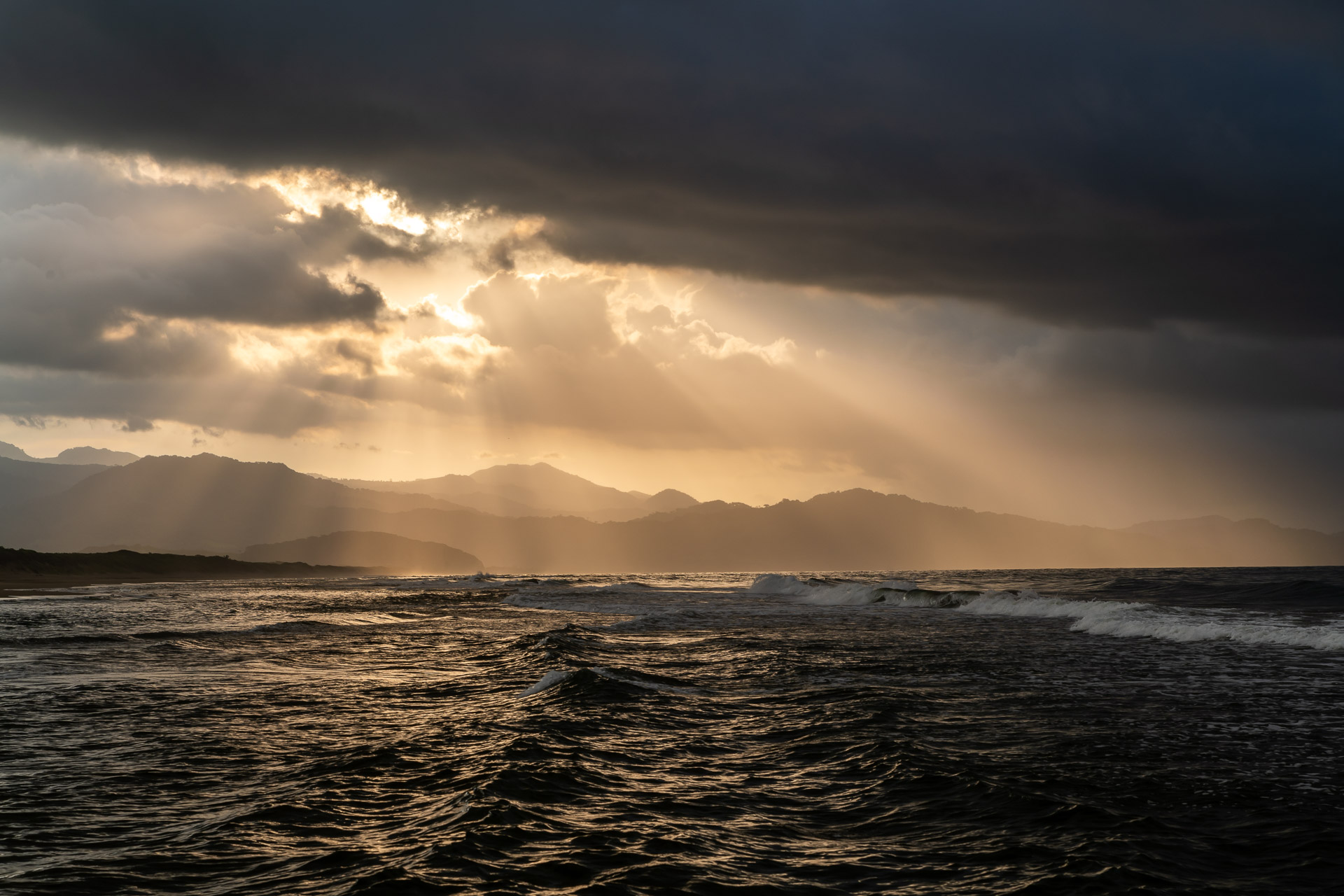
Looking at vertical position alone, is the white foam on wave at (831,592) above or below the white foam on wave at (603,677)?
below

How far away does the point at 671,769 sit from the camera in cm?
1245

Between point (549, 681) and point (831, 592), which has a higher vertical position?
point (549, 681)

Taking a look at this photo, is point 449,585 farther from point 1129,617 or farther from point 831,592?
point 1129,617

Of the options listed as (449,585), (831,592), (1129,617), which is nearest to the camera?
(1129,617)

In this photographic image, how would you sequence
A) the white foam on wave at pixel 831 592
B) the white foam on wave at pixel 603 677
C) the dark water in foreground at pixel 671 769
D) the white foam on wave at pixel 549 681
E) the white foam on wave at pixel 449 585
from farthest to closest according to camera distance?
1. the white foam on wave at pixel 449 585
2. the white foam on wave at pixel 831 592
3. the white foam on wave at pixel 603 677
4. the white foam on wave at pixel 549 681
5. the dark water in foreground at pixel 671 769

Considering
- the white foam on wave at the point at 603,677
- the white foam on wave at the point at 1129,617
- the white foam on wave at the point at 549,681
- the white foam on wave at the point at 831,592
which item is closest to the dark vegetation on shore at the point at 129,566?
the white foam on wave at the point at 831,592

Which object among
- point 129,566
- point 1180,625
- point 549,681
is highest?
point 1180,625

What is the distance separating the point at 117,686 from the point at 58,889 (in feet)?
44.6

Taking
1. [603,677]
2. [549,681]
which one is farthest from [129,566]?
[603,677]

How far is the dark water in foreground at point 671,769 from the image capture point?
8.42m

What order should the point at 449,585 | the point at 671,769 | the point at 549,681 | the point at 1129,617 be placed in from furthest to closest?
the point at 449,585, the point at 1129,617, the point at 549,681, the point at 671,769

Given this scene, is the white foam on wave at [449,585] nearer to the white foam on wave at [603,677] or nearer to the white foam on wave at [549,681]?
the white foam on wave at [603,677]

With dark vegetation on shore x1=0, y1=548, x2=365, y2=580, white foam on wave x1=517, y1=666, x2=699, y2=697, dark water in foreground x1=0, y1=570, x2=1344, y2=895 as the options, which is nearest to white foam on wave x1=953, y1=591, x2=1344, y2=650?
dark water in foreground x1=0, y1=570, x2=1344, y2=895

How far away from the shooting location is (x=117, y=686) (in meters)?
19.3
